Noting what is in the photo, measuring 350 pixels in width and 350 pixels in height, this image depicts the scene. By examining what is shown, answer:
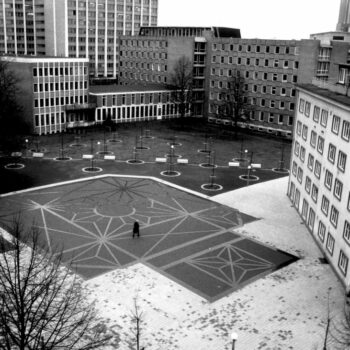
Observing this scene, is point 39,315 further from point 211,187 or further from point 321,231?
point 211,187

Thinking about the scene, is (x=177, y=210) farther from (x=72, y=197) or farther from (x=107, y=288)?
(x=107, y=288)

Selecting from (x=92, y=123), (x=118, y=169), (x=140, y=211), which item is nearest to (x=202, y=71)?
(x=92, y=123)

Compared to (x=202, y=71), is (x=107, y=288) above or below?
below

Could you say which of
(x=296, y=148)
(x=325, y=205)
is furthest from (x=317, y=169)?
(x=296, y=148)

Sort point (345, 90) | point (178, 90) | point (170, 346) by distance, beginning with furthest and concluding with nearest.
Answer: point (178, 90), point (345, 90), point (170, 346)

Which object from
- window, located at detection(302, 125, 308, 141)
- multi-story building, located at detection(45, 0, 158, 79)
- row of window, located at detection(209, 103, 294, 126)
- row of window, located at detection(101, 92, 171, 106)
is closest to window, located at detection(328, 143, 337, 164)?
window, located at detection(302, 125, 308, 141)

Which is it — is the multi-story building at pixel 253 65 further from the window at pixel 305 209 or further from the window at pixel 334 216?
the window at pixel 334 216

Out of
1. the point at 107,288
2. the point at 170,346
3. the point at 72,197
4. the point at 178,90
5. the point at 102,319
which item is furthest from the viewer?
the point at 178,90
